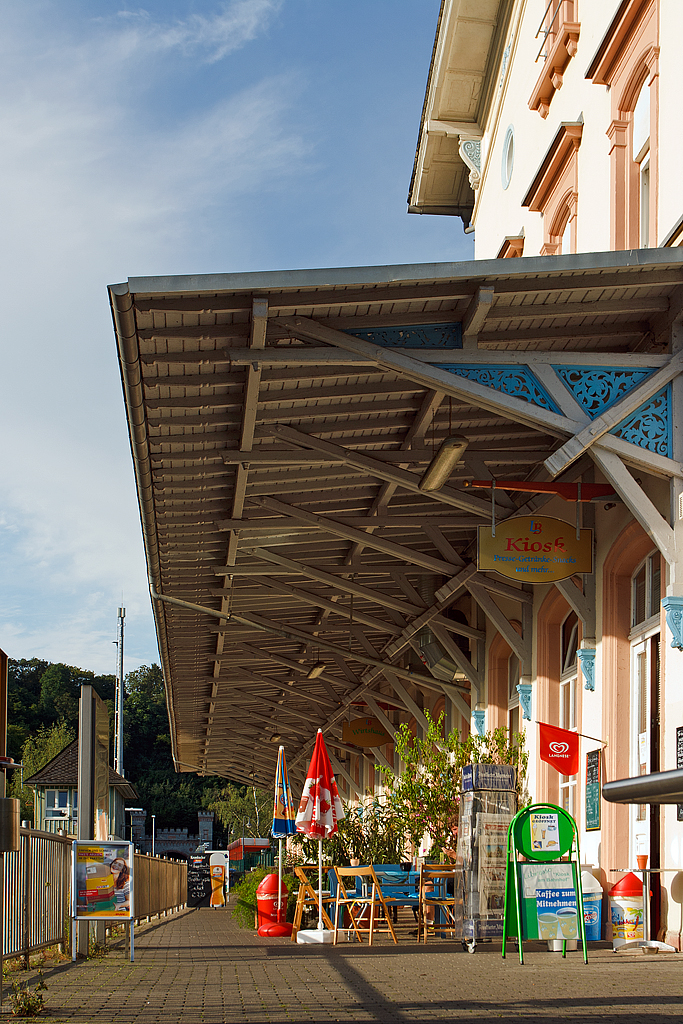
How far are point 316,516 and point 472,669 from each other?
5.13 metres

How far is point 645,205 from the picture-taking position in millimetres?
12344

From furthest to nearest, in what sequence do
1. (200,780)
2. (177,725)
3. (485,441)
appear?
(200,780) < (177,725) < (485,441)

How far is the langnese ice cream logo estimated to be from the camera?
11.9 m

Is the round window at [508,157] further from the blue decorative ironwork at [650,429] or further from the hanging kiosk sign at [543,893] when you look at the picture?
the hanging kiosk sign at [543,893]

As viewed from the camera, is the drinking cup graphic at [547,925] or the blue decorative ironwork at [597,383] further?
the drinking cup graphic at [547,925]

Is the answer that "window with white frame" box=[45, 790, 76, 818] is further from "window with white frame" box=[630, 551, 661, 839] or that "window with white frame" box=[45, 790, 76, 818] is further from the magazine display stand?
"window with white frame" box=[630, 551, 661, 839]

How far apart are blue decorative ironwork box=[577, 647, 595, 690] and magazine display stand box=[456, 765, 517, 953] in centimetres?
114

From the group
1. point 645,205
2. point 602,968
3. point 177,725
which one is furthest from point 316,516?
point 177,725

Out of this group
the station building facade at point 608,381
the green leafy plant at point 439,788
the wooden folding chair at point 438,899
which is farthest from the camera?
the green leafy plant at point 439,788

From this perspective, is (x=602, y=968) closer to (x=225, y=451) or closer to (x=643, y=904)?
(x=643, y=904)

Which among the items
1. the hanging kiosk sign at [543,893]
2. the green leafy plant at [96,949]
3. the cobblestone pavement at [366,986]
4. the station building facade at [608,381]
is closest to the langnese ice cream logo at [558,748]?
the station building facade at [608,381]

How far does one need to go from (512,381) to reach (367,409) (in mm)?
1774

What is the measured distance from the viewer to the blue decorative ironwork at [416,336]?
8859 mm

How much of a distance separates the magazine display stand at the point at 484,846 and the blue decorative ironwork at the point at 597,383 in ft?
13.2
